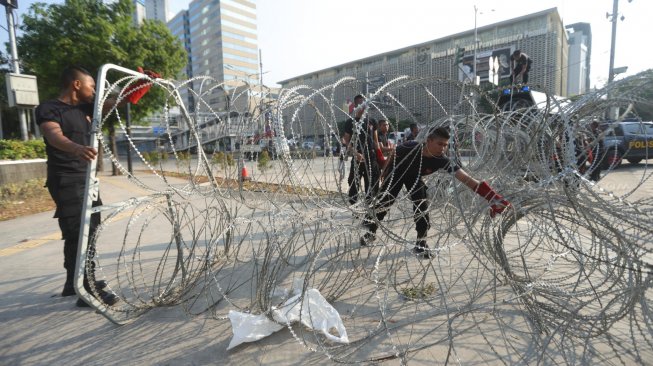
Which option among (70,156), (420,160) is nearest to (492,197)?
(420,160)

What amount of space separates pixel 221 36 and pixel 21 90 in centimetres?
7736

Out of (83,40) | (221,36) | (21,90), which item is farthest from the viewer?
(221,36)

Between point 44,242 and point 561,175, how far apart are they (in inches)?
221

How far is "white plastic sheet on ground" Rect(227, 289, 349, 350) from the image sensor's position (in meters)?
2.09

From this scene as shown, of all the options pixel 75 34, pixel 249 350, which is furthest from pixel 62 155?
pixel 75 34

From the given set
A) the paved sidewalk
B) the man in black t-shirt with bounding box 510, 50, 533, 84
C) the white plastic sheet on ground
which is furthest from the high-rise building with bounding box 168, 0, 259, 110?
the white plastic sheet on ground

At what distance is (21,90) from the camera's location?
8562 millimetres

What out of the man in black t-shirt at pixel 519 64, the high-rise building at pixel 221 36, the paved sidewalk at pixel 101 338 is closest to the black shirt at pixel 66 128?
the paved sidewalk at pixel 101 338

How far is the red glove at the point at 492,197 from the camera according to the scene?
1869 mm

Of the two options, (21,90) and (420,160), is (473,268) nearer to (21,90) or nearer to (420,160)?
(420,160)

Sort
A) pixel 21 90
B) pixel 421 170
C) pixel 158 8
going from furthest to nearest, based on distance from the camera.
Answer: pixel 158 8 → pixel 21 90 → pixel 421 170

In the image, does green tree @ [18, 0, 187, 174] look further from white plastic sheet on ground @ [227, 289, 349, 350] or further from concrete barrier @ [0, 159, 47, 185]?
white plastic sheet on ground @ [227, 289, 349, 350]

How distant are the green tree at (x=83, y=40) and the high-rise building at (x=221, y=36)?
65993 mm

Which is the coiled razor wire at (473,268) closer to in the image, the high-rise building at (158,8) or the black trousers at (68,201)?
the black trousers at (68,201)
